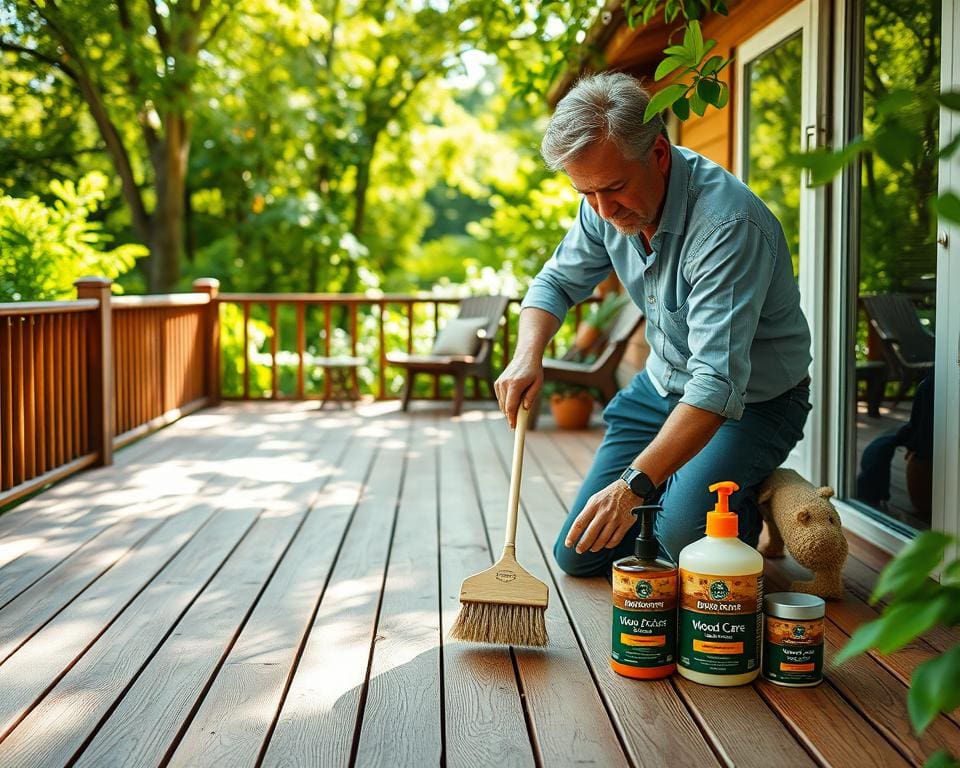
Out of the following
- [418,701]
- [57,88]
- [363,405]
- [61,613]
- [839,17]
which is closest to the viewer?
[418,701]

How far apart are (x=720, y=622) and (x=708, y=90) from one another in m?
1.14

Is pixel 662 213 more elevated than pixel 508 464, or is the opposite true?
pixel 662 213

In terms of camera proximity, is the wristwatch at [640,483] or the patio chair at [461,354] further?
the patio chair at [461,354]

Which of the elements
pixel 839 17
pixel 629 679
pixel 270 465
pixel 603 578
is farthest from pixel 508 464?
pixel 629 679

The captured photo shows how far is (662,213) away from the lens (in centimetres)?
245

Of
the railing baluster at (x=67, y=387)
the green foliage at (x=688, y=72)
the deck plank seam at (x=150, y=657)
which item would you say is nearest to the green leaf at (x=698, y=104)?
the green foliage at (x=688, y=72)

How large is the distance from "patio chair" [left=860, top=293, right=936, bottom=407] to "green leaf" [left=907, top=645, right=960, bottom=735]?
207 cm

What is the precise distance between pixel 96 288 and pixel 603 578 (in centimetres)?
301

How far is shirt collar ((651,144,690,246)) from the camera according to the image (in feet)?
7.97

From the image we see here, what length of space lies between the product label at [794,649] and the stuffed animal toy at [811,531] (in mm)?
523

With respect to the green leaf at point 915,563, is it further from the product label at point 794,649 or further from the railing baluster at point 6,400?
the railing baluster at point 6,400

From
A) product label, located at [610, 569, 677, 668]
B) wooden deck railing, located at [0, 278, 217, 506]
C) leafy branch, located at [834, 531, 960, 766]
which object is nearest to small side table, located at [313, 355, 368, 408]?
wooden deck railing, located at [0, 278, 217, 506]

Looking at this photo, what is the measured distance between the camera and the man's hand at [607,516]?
2.03 metres

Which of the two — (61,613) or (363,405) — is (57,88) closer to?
(363,405)
